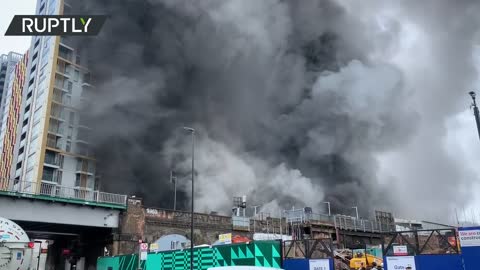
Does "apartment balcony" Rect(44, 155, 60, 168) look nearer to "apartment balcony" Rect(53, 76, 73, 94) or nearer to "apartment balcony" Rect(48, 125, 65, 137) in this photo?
"apartment balcony" Rect(48, 125, 65, 137)

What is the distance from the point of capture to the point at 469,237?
48.3 ft

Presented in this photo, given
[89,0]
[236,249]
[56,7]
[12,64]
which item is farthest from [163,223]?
[12,64]

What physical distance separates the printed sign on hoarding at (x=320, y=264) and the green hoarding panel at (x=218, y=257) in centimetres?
137

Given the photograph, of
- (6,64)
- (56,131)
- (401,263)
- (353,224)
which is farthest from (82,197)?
(6,64)

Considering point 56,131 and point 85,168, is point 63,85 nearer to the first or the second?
point 56,131

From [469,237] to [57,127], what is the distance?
242 feet

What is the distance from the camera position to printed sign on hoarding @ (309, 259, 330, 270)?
1784 centimetres

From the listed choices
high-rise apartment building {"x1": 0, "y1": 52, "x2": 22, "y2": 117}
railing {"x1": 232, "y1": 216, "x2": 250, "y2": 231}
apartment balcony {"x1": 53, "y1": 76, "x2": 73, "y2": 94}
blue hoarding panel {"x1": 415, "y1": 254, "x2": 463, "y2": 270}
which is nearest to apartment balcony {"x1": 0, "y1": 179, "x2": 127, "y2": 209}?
railing {"x1": 232, "y1": 216, "x2": 250, "y2": 231}

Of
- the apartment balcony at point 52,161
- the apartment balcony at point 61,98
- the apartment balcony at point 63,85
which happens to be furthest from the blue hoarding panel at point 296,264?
the apartment balcony at point 63,85

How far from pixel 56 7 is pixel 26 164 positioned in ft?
94.5

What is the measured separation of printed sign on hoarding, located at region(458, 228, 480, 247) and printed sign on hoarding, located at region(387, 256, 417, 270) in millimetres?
2289

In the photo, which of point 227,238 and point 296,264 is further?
point 227,238

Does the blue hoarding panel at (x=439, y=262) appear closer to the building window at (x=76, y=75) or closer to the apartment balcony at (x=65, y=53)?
the building window at (x=76, y=75)

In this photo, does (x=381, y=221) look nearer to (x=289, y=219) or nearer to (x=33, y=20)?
(x=289, y=219)
